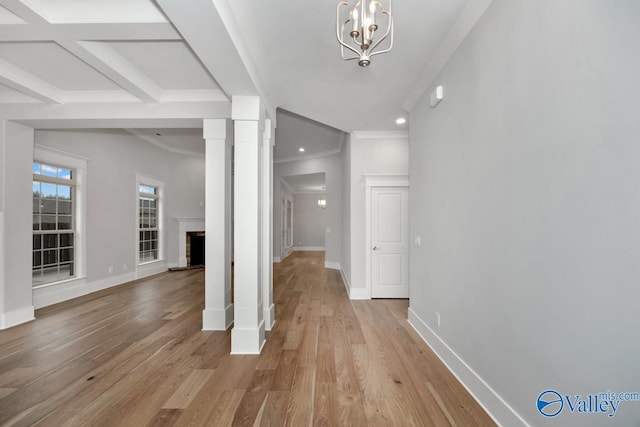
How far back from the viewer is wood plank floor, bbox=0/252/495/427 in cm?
189

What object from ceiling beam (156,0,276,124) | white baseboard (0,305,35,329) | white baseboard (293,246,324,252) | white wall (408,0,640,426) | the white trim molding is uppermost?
the white trim molding

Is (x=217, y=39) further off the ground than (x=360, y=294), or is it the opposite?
(x=217, y=39)

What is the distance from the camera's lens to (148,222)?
22.0 ft

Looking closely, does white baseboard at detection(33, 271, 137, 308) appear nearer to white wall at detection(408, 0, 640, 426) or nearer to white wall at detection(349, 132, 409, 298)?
white wall at detection(349, 132, 409, 298)

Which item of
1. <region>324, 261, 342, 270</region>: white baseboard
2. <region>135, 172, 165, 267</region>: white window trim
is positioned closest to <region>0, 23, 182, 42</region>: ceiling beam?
<region>135, 172, 165, 267</region>: white window trim

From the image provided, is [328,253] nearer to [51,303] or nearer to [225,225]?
[225,225]

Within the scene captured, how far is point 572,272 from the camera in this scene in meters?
1.27

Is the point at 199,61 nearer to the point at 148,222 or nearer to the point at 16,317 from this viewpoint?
the point at 16,317

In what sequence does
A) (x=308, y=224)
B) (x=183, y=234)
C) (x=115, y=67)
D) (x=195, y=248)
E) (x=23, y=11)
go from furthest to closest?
(x=308, y=224)
(x=195, y=248)
(x=183, y=234)
(x=115, y=67)
(x=23, y=11)

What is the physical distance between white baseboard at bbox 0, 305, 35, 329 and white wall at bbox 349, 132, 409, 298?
175 inches

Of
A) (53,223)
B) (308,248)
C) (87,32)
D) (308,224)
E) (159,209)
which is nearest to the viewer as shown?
(87,32)

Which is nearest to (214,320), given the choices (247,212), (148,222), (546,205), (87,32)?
(247,212)

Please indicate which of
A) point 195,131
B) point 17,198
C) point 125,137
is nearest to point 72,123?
point 17,198

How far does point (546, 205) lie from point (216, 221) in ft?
10.5
